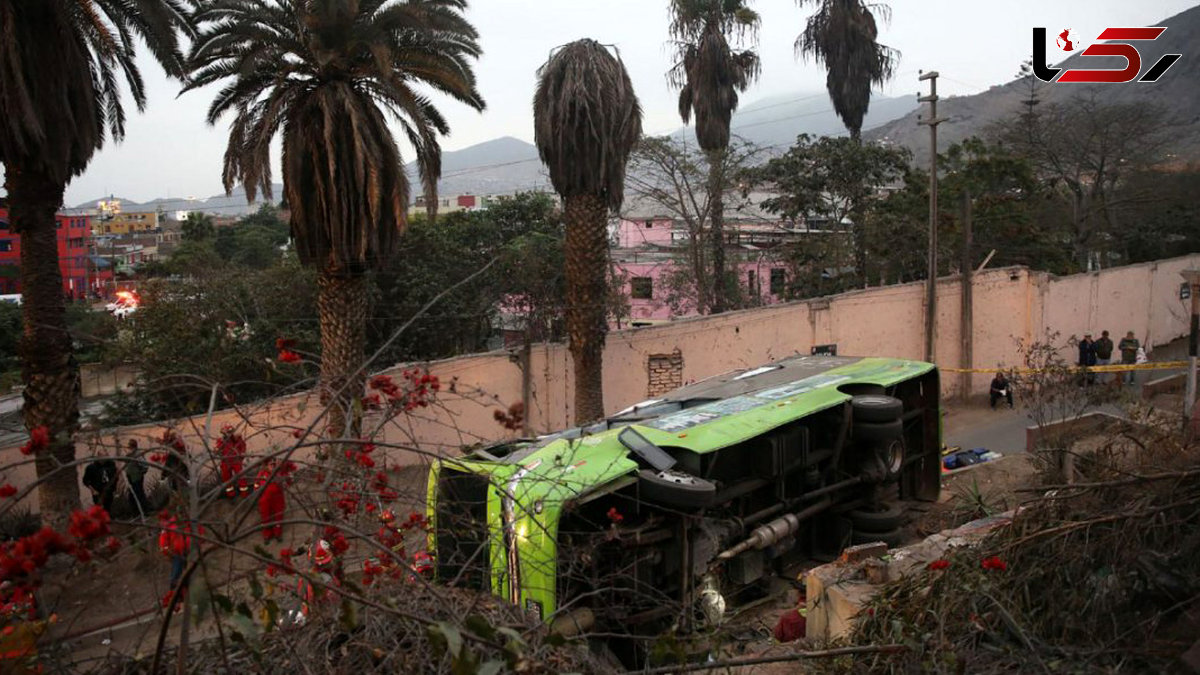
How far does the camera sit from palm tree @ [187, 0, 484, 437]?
13.3m

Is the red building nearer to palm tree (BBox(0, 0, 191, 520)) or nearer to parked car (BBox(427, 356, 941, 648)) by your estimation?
palm tree (BBox(0, 0, 191, 520))

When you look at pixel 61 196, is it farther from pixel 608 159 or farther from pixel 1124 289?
pixel 1124 289

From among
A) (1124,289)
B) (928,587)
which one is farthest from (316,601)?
(1124,289)

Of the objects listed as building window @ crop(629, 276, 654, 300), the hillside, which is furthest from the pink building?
the hillside

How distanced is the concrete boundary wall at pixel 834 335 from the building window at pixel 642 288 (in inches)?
407

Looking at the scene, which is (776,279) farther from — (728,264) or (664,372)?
(664,372)

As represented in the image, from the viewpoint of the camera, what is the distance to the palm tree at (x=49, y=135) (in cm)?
1115

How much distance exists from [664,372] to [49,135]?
12.1 meters

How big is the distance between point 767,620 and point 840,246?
2013 centimetres

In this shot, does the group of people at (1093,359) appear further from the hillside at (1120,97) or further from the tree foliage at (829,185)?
the hillside at (1120,97)

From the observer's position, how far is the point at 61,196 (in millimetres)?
12227

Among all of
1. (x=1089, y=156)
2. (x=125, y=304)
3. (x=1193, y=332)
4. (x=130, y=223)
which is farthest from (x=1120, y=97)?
(x=130, y=223)

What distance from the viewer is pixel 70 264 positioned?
174 ft

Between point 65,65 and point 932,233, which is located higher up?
point 65,65
